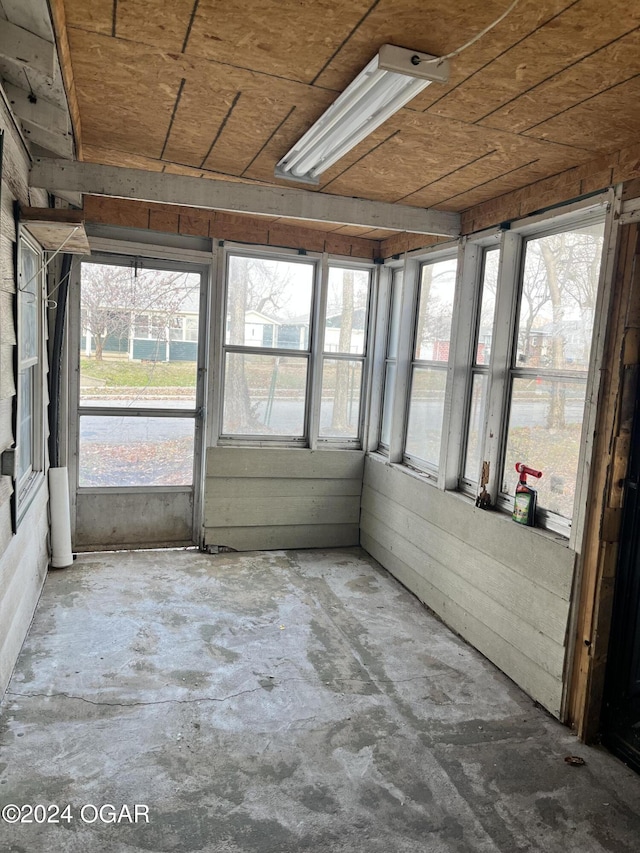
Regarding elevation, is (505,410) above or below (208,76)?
below

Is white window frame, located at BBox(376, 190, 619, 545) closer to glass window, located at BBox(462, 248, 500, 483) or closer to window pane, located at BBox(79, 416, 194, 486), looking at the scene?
glass window, located at BBox(462, 248, 500, 483)

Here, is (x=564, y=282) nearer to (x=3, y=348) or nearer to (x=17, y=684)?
(x=3, y=348)

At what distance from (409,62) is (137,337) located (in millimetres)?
3278

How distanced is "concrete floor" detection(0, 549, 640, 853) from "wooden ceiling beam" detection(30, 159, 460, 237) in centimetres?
242

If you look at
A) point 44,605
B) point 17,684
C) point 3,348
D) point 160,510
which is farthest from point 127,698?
point 160,510

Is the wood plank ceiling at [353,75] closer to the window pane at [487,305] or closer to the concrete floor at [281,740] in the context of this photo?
the window pane at [487,305]

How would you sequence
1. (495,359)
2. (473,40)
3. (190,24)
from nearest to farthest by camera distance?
(473,40), (190,24), (495,359)

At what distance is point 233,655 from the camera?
10.4 feet

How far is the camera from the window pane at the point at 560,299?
2.84 m

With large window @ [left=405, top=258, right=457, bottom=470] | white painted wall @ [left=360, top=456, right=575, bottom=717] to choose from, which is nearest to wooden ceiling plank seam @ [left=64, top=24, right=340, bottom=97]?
large window @ [left=405, top=258, right=457, bottom=470]

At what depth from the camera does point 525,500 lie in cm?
306

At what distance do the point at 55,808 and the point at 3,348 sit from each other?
180 cm

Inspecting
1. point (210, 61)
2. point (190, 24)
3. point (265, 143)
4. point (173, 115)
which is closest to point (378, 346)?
point (265, 143)

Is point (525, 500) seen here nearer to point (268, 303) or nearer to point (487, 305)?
point (487, 305)
